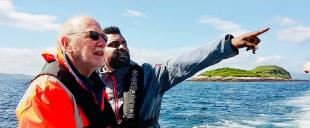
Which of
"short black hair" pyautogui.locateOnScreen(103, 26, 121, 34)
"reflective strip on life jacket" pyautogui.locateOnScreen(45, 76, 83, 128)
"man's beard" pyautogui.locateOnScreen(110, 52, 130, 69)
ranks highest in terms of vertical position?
"short black hair" pyautogui.locateOnScreen(103, 26, 121, 34)

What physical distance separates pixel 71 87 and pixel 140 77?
133 cm

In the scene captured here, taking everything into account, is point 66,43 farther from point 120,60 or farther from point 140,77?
point 120,60

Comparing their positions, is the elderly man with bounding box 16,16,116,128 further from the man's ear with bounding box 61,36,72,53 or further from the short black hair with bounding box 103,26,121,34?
the short black hair with bounding box 103,26,121,34

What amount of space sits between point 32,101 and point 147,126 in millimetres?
1704

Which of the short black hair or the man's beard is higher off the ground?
the short black hair

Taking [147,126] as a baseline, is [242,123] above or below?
below

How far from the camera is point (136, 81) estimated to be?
12.4 feet

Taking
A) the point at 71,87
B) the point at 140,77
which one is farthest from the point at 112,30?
the point at 71,87

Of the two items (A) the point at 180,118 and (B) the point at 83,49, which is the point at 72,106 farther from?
(A) the point at 180,118

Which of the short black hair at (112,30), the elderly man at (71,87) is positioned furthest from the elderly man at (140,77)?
the elderly man at (71,87)

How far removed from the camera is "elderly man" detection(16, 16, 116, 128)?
2.21 m

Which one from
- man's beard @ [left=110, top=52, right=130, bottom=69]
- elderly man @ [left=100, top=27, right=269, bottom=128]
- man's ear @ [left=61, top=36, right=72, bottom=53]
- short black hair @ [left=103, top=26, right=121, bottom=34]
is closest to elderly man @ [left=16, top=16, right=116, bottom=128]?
man's ear @ [left=61, top=36, right=72, bottom=53]

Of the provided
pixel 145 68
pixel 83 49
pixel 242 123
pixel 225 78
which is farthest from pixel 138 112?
pixel 225 78

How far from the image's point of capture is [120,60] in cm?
403
